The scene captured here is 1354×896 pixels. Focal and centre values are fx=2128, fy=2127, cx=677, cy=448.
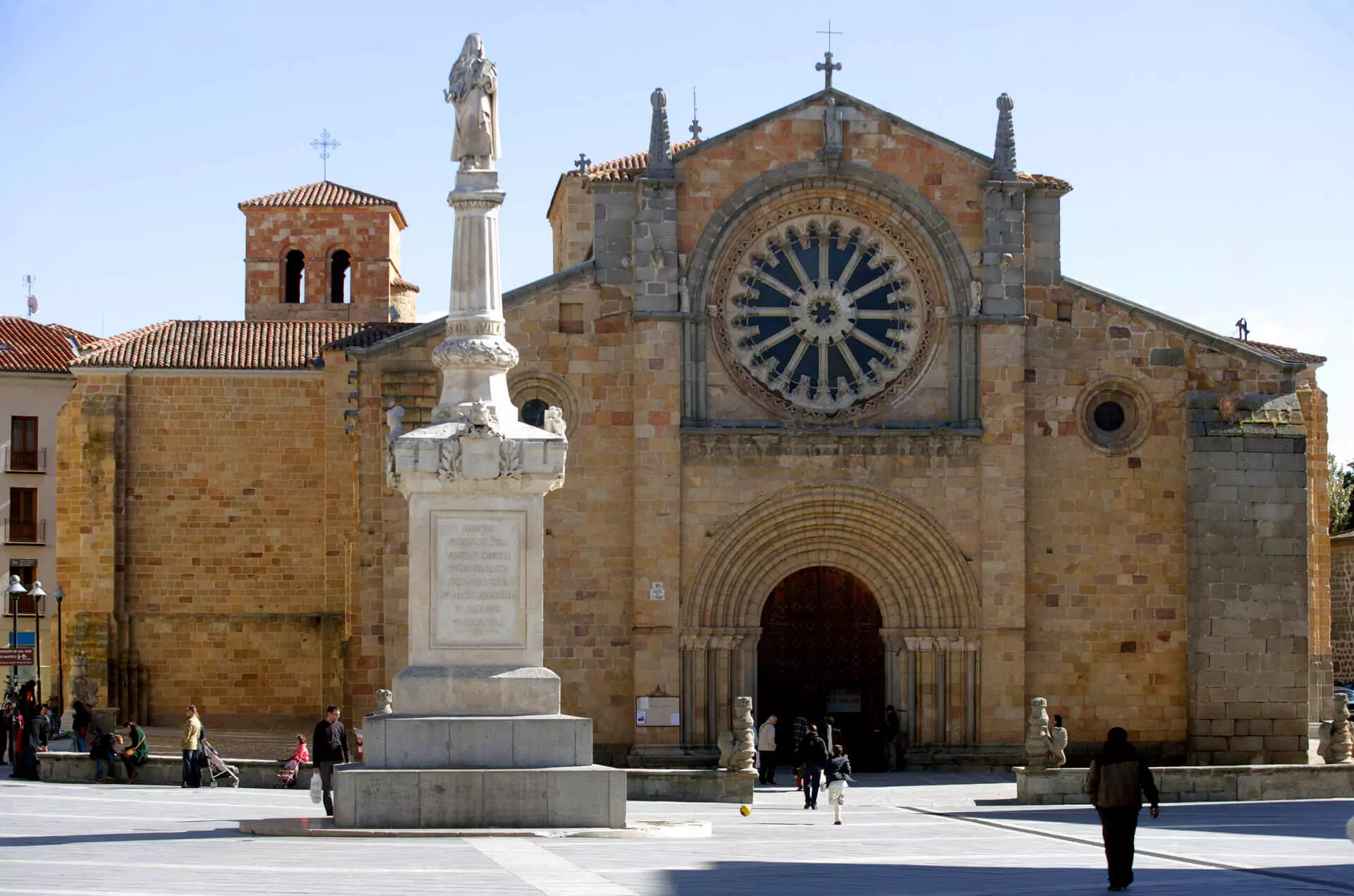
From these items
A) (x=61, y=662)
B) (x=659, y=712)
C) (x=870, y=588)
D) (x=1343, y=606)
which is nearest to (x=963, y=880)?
(x=659, y=712)

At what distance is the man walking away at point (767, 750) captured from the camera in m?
30.8

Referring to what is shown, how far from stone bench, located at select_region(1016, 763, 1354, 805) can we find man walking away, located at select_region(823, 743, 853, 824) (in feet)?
8.25

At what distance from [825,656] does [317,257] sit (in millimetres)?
21935

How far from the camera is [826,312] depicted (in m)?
34.5

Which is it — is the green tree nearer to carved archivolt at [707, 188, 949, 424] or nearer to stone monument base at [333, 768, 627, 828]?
carved archivolt at [707, 188, 949, 424]

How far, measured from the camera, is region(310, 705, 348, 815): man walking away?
2285 cm

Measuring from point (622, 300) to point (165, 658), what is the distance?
1308cm

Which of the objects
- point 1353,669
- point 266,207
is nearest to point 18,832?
point 266,207

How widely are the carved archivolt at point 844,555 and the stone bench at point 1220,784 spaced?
577 centimetres

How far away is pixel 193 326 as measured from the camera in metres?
43.3

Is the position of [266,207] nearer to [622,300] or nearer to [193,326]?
[193,326]

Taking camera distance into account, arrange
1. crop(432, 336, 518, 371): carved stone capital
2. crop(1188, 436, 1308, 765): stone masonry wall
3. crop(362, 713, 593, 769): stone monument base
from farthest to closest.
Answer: crop(1188, 436, 1308, 765): stone masonry wall → crop(432, 336, 518, 371): carved stone capital → crop(362, 713, 593, 769): stone monument base

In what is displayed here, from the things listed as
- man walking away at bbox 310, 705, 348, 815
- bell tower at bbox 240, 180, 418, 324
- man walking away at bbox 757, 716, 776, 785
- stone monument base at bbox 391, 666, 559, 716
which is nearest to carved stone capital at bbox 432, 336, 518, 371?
stone monument base at bbox 391, 666, 559, 716

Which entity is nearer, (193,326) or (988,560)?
(988,560)
